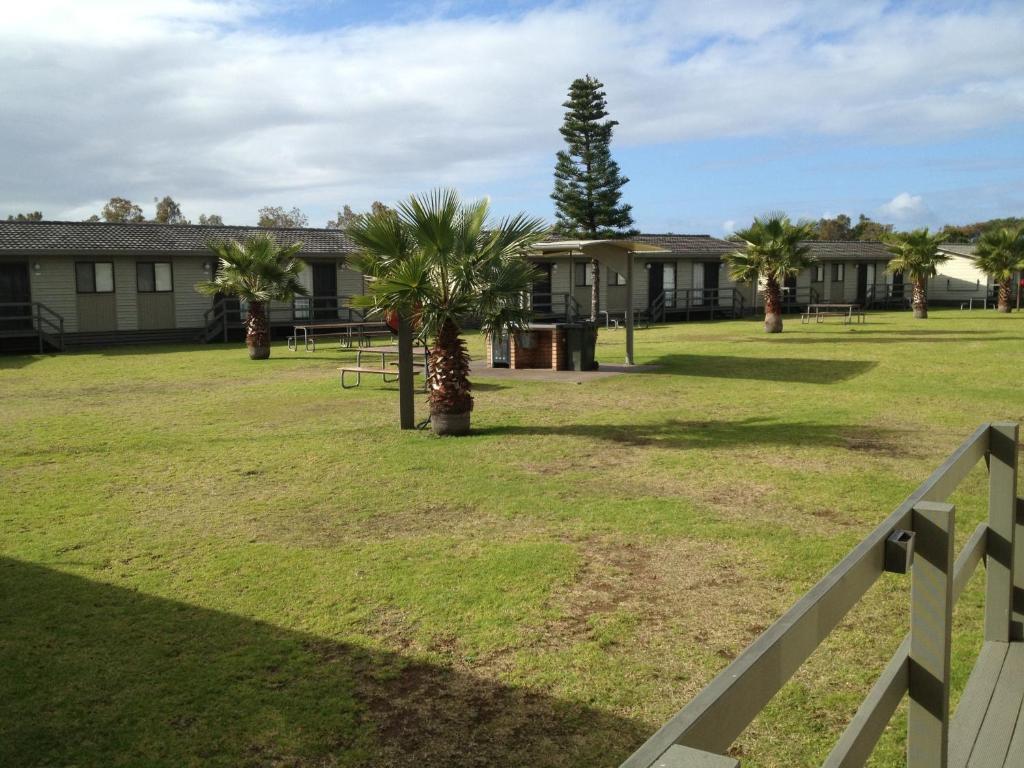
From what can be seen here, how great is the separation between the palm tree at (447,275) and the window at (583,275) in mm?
26983

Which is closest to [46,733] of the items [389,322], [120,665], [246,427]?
[120,665]

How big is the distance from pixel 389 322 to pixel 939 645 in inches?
487

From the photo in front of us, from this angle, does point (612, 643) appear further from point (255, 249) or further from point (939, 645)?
point (255, 249)

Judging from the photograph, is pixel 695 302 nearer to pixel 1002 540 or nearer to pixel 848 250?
pixel 848 250

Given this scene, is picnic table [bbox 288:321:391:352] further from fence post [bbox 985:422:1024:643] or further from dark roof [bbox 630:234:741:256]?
fence post [bbox 985:422:1024:643]

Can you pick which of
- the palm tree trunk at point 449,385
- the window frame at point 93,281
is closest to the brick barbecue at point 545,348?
the palm tree trunk at point 449,385

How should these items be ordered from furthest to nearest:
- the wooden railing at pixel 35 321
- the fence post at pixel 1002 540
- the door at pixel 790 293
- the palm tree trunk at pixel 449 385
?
the door at pixel 790 293 → the wooden railing at pixel 35 321 → the palm tree trunk at pixel 449 385 → the fence post at pixel 1002 540

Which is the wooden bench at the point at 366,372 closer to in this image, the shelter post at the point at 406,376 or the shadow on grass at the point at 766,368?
the shelter post at the point at 406,376

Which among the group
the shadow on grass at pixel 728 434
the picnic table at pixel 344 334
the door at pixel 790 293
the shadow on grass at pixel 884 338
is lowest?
the shadow on grass at pixel 728 434

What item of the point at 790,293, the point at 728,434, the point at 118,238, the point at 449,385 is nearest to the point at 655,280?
the point at 790,293

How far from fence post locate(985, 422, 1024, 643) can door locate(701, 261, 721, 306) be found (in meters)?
38.4

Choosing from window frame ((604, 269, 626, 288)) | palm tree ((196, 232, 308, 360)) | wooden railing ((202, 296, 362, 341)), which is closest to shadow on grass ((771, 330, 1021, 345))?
window frame ((604, 269, 626, 288))

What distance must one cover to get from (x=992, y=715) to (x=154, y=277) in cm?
2948

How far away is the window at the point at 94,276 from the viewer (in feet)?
92.0
